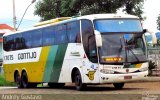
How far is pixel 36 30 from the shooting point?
26.9m

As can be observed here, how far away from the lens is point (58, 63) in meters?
24.6

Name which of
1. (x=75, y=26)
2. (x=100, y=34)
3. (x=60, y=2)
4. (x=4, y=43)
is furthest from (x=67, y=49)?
(x=60, y=2)

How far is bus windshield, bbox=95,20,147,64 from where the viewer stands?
20.9 m

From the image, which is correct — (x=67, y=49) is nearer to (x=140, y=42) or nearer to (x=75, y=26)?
(x=75, y=26)

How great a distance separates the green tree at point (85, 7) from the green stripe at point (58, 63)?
7.92 metres

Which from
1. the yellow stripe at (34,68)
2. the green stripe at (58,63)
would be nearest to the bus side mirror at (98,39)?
the green stripe at (58,63)

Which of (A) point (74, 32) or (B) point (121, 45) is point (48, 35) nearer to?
(A) point (74, 32)

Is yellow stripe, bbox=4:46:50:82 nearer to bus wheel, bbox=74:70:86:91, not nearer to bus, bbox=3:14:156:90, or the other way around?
bus, bbox=3:14:156:90

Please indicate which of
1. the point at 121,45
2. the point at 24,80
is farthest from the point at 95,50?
the point at 24,80

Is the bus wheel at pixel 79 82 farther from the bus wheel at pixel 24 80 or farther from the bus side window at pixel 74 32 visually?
the bus wheel at pixel 24 80

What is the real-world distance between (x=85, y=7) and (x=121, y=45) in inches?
481

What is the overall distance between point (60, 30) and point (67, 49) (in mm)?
1292

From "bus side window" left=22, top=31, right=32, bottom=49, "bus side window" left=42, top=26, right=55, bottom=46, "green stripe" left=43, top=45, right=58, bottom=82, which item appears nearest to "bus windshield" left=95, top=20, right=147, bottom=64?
"green stripe" left=43, top=45, right=58, bottom=82

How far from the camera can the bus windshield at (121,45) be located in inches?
821
